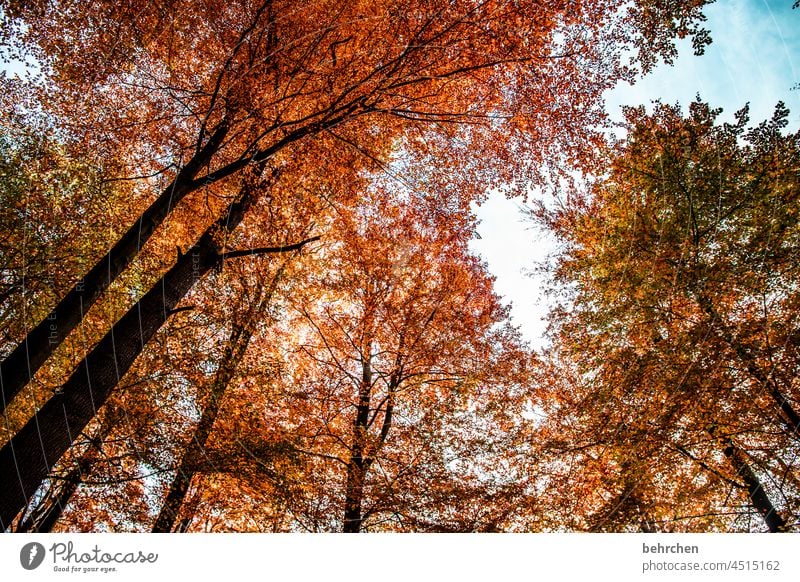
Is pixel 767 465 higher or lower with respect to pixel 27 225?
lower

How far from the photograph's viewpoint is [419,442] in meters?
6.59

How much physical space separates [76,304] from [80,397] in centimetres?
80

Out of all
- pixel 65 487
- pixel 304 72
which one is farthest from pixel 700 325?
pixel 65 487

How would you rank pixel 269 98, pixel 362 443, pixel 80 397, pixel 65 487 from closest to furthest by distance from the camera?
pixel 80 397 < pixel 269 98 < pixel 65 487 < pixel 362 443

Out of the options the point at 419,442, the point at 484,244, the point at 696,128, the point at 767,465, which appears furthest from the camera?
the point at 484,244

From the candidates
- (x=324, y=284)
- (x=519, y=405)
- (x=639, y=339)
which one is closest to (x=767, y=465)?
(x=639, y=339)

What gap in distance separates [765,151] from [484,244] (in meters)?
3.93

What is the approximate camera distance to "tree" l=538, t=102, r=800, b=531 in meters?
4.68

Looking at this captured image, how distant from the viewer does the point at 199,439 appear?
5.50 meters
